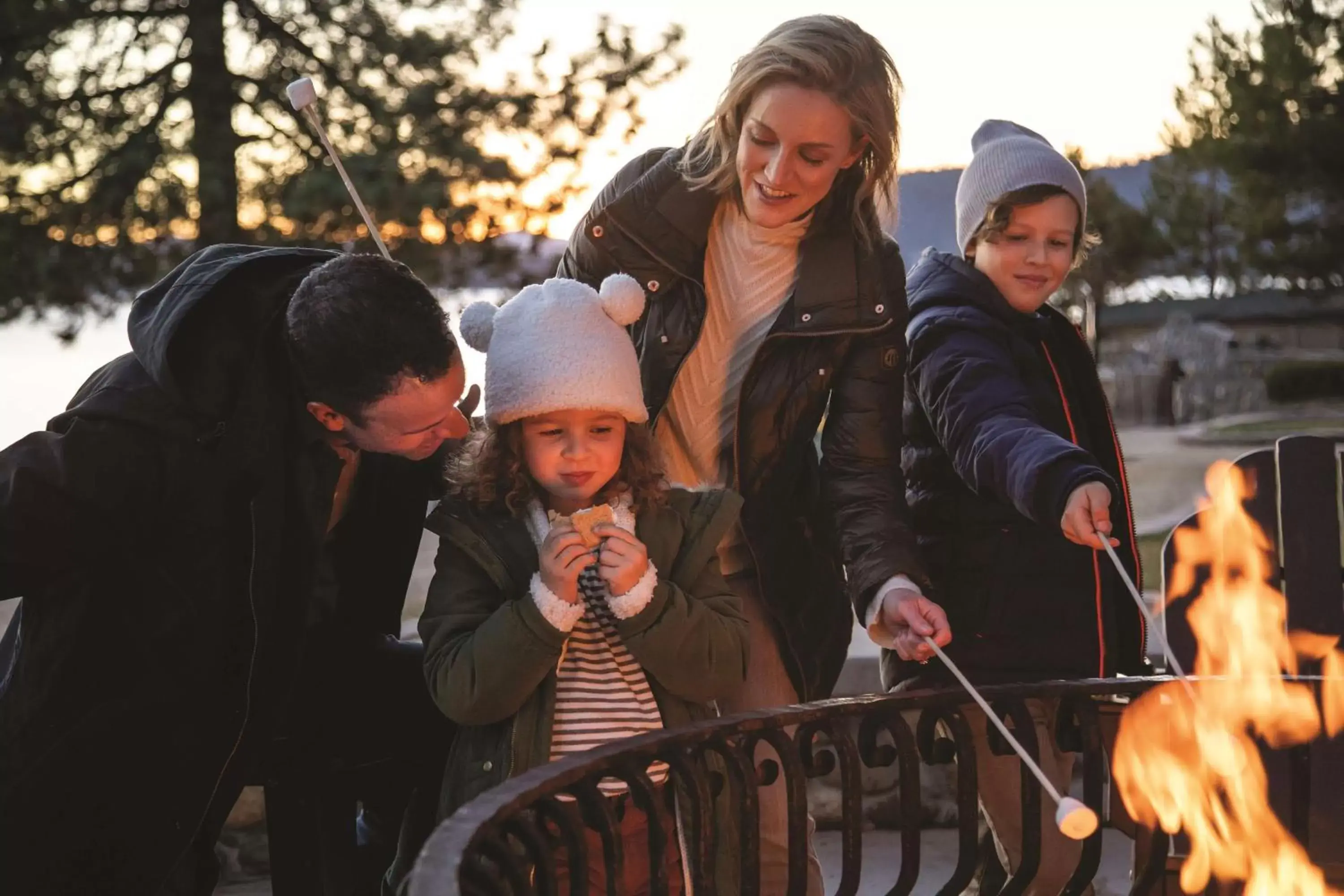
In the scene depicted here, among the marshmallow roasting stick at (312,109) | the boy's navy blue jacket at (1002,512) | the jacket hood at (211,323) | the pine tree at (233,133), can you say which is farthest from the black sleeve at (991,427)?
the pine tree at (233,133)

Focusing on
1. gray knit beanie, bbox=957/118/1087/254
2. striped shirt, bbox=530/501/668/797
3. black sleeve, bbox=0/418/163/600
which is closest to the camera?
black sleeve, bbox=0/418/163/600

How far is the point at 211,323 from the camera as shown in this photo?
209 cm

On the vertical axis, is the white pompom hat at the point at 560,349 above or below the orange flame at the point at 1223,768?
above

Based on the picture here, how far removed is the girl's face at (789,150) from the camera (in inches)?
92.2

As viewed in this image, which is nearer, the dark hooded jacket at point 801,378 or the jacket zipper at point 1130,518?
the dark hooded jacket at point 801,378

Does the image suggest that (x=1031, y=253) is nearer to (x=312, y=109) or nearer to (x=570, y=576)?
(x=570, y=576)

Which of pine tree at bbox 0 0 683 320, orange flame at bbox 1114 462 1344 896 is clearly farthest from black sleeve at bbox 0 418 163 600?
pine tree at bbox 0 0 683 320

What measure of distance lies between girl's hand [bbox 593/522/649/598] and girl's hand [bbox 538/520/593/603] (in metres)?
0.02

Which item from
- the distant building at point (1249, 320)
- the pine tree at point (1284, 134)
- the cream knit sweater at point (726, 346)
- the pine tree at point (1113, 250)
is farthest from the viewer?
the distant building at point (1249, 320)

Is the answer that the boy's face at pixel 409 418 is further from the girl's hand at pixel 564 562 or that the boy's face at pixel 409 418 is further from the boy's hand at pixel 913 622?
the boy's hand at pixel 913 622

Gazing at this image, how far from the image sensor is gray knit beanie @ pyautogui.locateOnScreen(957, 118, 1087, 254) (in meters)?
2.66

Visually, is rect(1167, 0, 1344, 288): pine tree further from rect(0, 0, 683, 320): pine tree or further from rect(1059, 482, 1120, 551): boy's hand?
rect(1059, 482, 1120, 551): boy's hand

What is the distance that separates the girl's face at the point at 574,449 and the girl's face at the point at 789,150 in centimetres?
44

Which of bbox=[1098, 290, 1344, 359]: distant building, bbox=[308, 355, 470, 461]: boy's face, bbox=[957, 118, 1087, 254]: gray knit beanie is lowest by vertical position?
bbox=[308, 355, 470, 461]: boy's face
